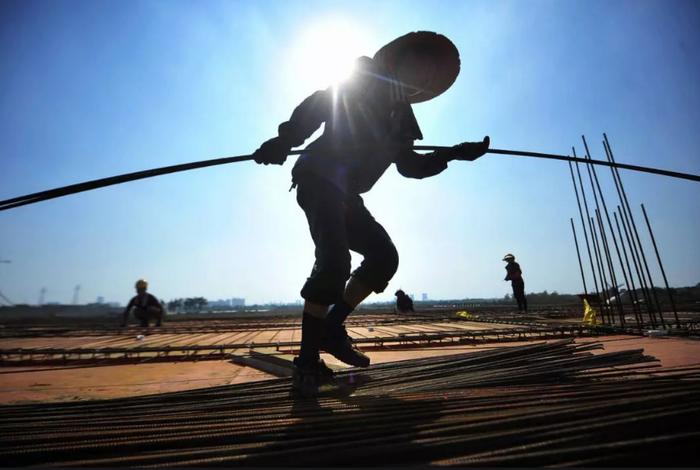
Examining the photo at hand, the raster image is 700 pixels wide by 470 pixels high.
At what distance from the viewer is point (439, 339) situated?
3.82 m

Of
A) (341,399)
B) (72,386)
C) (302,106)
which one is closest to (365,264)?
(341,399)

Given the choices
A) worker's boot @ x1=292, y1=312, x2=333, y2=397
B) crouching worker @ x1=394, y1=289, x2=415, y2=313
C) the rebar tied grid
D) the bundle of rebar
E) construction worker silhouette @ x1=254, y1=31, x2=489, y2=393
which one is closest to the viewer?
the bundle of rebar

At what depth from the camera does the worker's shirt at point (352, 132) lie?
193 cm

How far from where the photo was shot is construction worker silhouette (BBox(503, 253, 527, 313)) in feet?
35.4

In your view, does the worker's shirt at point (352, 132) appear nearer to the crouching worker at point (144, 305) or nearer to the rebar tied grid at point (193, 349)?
the rebar tied grid at point (193, 349)

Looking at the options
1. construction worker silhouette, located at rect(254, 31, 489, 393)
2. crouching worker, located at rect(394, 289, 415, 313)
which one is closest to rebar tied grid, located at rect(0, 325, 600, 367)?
construction worker silhouette, located at rect(254, 31, 489, 393)

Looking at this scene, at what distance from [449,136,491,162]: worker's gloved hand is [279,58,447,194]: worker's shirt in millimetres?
368

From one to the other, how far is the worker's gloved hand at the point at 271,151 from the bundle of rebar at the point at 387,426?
3.96 ft

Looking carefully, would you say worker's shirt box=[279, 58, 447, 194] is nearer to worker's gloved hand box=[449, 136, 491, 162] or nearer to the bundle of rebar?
worker's gloved hand box=[449, 136, 491, 162]

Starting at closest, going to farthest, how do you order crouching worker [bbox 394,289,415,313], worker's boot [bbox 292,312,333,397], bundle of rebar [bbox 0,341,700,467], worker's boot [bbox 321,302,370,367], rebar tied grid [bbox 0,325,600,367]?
bundle of rebar [bbox 0,341,700,467] → worker's boot [bbox 292,312,333,397] → worker's boot [bbox 321,302,370,367] → rebar tied grid [bbox 0,325,600,367] → crouching worker [bbox 394,289,415,313]

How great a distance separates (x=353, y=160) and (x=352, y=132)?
179 millimetres

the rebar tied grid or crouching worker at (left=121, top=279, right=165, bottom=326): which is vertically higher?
crouching worker at (left=121, top=279, right=165, bottom=326)

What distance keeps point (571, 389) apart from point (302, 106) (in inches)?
76.7

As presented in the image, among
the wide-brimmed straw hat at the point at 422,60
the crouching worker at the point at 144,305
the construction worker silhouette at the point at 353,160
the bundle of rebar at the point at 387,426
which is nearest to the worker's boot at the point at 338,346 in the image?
the construction worker silhouette at the point at 353,160
